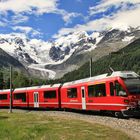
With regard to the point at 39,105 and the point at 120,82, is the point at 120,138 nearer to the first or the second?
the point at 120,82

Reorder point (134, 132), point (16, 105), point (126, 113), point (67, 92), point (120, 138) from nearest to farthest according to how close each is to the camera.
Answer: point (120, 138) → point (134, 132) → point (126, 113) → point (67, 92) → point (16, 105)

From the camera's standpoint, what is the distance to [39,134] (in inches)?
980

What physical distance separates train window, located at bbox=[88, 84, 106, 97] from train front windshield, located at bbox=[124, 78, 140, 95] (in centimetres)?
381

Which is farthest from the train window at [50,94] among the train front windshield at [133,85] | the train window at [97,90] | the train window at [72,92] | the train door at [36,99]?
the train front windshield at [133,85]

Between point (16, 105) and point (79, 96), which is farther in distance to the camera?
point (16, 105)

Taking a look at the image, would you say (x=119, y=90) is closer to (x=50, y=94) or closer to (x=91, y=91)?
(x=91, y=91)

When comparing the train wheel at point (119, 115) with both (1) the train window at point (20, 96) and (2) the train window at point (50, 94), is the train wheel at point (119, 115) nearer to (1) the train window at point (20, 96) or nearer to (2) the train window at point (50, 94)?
(2) the train window at point (50, 94)

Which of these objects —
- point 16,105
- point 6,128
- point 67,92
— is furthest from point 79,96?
point 16,105

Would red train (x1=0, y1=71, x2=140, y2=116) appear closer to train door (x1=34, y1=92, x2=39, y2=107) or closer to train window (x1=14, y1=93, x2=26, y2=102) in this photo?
train door (x1=34, y1=92, x2=39, y2=107)

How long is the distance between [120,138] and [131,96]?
1116 cm

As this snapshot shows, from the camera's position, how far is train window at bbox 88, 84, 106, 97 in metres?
37.1

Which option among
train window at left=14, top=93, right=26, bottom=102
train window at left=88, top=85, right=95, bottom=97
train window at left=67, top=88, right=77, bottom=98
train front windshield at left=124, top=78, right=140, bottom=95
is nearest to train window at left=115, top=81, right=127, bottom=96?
train front windshield at left=124, top=78, right=140, bottom=95

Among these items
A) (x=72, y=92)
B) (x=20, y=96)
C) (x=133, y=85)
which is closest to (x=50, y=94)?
(x=72, y=92)

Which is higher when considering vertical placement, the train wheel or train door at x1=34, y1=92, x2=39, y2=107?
train door at x1=34, y1=92, x2=39, y2=107
